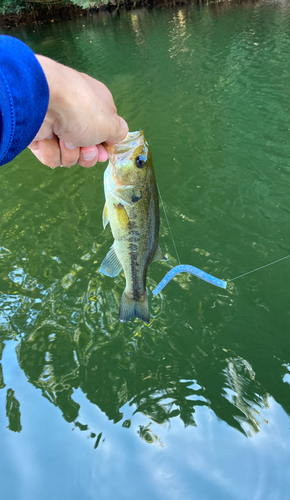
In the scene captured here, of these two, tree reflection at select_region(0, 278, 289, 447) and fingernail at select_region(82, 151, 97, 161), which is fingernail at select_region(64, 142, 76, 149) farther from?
tree reflection at select_region(0, 278, 289, 447)

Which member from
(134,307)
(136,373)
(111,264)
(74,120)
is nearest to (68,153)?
(74,120)

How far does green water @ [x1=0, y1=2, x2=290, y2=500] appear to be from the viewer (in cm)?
261

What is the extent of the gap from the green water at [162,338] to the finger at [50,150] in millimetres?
2210

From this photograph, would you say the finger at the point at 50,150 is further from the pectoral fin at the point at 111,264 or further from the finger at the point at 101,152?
the pectoral fin at the point at 111,264

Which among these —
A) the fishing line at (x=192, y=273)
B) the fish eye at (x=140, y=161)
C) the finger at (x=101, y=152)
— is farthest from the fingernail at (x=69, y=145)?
the fishing line at (x=192, y=273)

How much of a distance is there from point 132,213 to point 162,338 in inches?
70.4

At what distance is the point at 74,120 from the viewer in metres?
1.53

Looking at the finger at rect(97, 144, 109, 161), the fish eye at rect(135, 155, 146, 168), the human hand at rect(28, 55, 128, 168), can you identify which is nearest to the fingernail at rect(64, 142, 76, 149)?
the human hand at rect(28, 55, 128, 168)

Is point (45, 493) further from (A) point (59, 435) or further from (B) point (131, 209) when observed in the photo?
(B) point (131, 209)

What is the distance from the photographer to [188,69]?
450 inches

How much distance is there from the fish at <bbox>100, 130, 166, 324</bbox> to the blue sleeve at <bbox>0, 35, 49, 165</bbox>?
2.66 feet

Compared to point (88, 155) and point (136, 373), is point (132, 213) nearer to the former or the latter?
point (88, 155)

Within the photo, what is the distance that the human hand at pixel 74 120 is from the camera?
1.37m

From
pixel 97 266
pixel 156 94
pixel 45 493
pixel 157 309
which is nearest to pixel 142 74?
pixel 156 94
